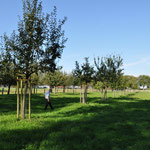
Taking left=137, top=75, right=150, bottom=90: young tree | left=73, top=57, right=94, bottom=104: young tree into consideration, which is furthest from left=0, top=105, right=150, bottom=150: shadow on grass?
left=137, top=75, right=150, bottom=90: young tree

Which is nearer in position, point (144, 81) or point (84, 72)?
point (84, 72)

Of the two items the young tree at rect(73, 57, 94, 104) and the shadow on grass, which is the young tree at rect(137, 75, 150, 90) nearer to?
the young tree at rect(73, 57, 94, 104)

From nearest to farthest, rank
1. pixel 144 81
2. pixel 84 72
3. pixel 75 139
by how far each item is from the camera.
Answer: pixel 75 139
pixel 84 72
pixel 144 81

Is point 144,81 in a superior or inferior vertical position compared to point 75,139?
superior

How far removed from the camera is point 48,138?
20.4 ft

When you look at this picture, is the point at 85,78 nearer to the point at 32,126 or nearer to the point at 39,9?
the point at 39,9

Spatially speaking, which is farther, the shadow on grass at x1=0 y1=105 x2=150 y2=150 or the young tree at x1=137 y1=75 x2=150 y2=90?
the young tree at x1=137 y1=75 x2=150 y2=90

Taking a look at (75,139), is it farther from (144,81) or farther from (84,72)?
(144,81)

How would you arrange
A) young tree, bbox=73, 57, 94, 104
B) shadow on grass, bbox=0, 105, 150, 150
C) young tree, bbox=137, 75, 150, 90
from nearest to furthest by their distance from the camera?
shadow on grass, bbox=0, 105, 150, 150, young tree, bbox=73, 57, 94, 104, young tree, bbox=137, 75, 150, 90

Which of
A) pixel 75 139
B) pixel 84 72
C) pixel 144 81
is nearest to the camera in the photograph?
pixel 75 139

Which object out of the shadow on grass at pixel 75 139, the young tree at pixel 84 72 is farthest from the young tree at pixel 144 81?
the shadow on grass at pixel 75 139

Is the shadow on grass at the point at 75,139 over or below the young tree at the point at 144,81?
below

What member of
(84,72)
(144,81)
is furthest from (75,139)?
(144,81)

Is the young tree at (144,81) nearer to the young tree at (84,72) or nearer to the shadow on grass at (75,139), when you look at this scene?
Answer: the young tree at (84,72)
